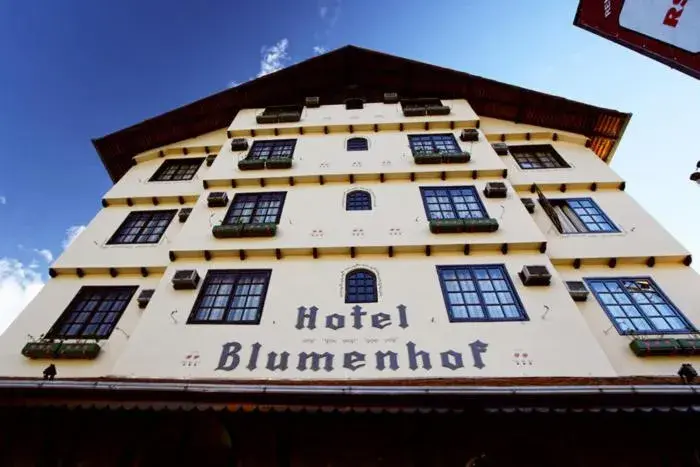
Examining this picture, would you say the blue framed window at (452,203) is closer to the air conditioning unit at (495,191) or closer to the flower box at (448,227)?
the air conditioning unit at (495,191)

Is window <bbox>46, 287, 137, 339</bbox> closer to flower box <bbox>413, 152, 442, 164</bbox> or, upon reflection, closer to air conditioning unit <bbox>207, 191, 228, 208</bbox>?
air conditioning unit <bbox>207, 191, 228, 208</bbox>

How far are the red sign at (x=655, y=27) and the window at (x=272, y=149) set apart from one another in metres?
9.80

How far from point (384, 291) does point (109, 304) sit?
23.4 feet

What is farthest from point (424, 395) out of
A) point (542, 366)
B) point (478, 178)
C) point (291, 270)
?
point (478, 178)

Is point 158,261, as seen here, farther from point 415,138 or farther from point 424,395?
point 415,138

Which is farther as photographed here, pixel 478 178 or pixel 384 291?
pixel 478 178

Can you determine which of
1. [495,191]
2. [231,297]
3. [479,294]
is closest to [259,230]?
[231,297]

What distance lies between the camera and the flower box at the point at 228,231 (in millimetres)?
11164

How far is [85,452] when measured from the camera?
21.3 feet

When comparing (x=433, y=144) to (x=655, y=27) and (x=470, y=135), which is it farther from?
(x=655, y=27)

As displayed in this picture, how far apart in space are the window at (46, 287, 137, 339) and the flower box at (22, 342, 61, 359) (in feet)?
1.66

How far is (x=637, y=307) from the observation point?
9.65 m

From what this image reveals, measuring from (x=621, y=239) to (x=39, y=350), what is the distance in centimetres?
1466

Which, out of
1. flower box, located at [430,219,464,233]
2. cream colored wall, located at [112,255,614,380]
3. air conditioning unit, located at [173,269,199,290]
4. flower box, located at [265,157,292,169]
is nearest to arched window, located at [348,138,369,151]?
flower box, located at [265,157,292,169]
